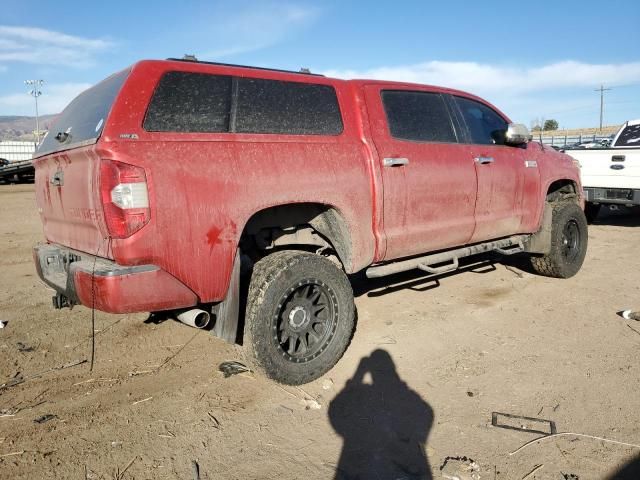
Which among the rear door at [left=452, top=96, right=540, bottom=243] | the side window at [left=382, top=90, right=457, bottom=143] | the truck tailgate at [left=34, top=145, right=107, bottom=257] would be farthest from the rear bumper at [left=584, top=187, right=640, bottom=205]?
the truck tailgate at [left=34, top=145, right=107, bottom=257]

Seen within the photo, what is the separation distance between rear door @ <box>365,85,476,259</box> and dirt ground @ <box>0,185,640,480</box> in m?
0.87

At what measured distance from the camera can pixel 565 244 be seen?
6.17 metres

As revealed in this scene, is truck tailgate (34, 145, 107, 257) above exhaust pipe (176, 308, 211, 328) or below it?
above

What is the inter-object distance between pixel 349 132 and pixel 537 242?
3.03 m

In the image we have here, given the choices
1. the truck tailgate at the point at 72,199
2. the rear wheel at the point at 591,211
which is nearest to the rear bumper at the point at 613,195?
the rear wheel at the point at 591,211

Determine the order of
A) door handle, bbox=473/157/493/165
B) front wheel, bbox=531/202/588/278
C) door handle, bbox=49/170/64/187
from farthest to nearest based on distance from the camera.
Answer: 1. front wheel, bbox=531/202/588/278
2. door handle, bbox=473/157/493/165
3. door handle, bbox=49/170/64/187

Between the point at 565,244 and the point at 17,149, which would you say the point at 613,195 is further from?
the point at 17,149

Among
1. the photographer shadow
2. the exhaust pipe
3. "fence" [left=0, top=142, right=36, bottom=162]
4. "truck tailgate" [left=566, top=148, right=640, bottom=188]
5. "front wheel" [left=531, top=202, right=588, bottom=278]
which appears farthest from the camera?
"fence" [left=0, top=142, right=36, bottom=162]

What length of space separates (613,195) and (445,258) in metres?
5.97

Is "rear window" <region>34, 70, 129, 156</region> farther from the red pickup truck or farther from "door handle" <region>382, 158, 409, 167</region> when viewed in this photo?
"door handle" <region>382, 158, 409, 167</region>

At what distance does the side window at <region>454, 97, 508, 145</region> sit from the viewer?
5.03 metres

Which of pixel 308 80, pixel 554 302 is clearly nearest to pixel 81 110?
pixel 308 80

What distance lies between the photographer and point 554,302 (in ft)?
17.5

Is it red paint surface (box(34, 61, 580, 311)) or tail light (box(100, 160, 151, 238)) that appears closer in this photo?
tail light (box(100, 160, 151, 238))
